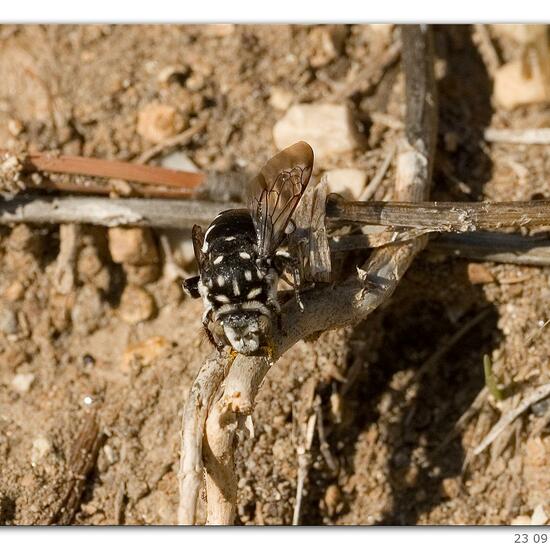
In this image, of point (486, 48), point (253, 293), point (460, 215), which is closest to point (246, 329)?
point (253, 293)

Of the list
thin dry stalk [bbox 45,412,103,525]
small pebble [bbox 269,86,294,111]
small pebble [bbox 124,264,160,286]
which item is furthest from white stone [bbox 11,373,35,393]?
small pebble [bbox 269,86,294,111]

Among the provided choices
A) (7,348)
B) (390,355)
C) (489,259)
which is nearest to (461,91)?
(489,259)

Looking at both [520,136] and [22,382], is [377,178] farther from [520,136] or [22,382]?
[22,382]

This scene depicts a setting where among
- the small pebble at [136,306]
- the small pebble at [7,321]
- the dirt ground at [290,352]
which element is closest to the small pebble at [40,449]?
the dirt ground at [290,352]

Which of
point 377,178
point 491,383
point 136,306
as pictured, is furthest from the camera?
point 136,306

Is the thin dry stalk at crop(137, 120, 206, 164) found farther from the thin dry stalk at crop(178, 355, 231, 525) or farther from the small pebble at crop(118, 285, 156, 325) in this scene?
the thin dry stalk at crop(178, 355, 231, 525)
